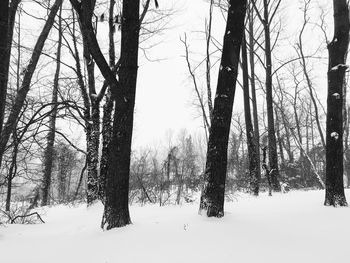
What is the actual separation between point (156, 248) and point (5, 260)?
1571mm

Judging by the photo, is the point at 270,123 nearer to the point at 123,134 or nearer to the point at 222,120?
the point at 222,120

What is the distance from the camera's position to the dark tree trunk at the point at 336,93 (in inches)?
245

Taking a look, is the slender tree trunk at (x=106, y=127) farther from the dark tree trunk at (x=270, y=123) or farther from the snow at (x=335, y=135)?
the dark tree trunk at (x=270, y=123)

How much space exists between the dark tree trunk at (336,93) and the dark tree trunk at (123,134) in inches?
155

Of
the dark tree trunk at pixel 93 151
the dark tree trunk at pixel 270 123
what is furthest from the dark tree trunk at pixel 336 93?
the dark tree trunk at pixel 93 151

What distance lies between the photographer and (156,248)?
334 cm

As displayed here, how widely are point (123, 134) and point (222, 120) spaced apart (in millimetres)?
1450

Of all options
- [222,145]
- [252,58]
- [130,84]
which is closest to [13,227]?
[130,84]

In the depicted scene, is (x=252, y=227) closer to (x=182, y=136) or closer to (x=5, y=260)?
(x=5, y=260)

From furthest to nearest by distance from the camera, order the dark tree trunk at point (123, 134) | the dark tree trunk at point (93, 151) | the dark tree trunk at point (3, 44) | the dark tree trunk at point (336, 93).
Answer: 1. the dark tree trunk at point (93, 151)
2. the dark tree trunk at point (336, 93)
3. the dark tree trunk at point (123, 134)
4. the dark tree trunk at point (3, 44)

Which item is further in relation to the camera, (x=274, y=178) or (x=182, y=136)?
(x=182, y=136)

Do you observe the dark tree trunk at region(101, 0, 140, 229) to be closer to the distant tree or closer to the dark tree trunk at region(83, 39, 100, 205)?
the dark tree trunk at region(83, 39, 100, 205)

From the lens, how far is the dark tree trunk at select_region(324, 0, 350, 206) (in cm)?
621

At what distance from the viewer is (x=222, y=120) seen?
4.80 meters
